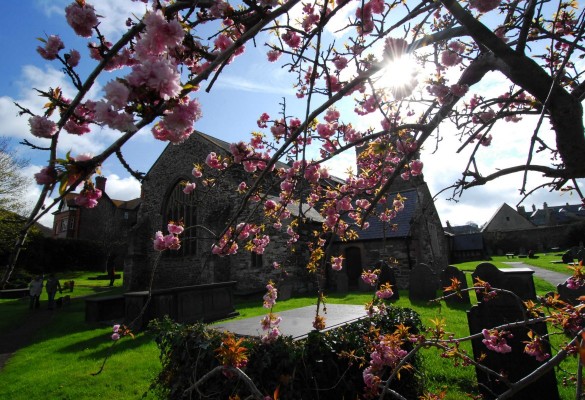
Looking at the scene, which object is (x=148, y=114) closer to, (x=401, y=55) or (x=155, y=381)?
(x=401, y=55)

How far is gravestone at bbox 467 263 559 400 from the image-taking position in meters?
3.94

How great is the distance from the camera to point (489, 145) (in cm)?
448

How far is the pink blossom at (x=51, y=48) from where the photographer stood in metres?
2.10

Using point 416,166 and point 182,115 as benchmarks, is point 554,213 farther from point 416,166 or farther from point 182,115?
point 182,115

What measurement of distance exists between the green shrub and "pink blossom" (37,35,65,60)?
2.96 metres

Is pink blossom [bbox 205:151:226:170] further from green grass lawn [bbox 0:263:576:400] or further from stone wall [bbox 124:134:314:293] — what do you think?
stone wall [bbox 124:134:314:293]

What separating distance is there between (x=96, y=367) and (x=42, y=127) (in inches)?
245

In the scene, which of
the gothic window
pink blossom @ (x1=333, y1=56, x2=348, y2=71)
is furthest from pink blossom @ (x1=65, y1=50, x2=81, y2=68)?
the gothic window

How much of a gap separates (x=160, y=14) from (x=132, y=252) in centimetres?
1818

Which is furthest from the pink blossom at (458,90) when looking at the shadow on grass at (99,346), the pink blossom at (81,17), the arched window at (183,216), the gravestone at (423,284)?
the arched window at (183,216)

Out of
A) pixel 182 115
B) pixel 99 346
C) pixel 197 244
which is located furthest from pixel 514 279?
pixel 197 244

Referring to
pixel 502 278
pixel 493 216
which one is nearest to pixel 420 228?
pixel 502 278

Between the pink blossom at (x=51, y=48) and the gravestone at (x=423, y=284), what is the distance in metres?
11.0

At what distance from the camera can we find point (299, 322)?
4836mm
